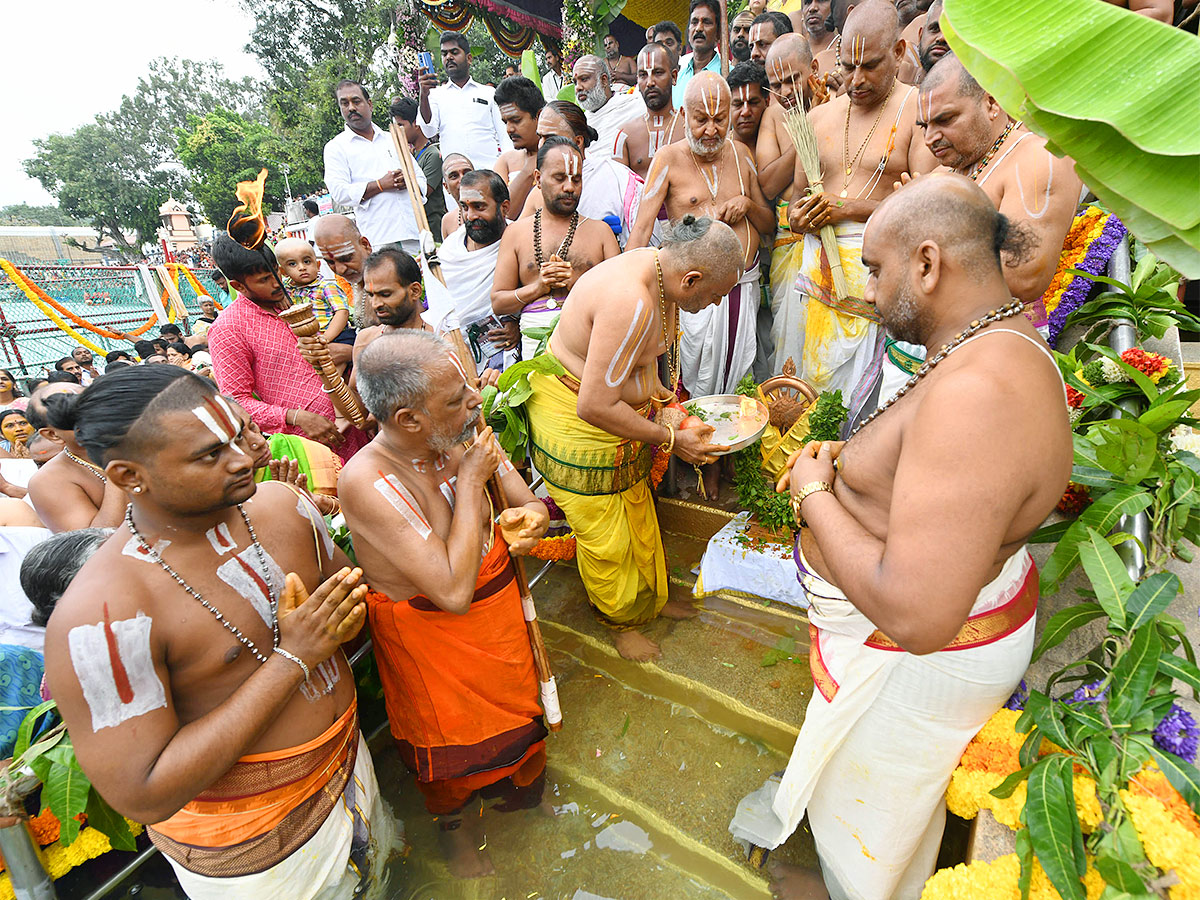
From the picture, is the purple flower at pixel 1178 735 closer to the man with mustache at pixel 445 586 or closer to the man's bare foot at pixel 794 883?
the man's bare foot at pixel 794 883

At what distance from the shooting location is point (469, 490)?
225 centimetres

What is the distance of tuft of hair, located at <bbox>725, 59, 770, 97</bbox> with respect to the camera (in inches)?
187

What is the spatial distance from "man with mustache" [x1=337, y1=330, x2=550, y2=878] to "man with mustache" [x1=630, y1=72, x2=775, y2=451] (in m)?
2.35

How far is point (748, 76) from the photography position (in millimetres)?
4750

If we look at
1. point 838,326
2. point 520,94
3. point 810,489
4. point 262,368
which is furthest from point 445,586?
point 520,94

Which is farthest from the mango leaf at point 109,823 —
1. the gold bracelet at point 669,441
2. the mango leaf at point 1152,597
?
the mango leaf at point 1152,597

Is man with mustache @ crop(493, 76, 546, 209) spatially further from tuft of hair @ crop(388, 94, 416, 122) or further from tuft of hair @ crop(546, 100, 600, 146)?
tuft of hair @ crop(388, 94, 416, 122)

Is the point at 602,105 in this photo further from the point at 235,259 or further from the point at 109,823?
the point at 109,823

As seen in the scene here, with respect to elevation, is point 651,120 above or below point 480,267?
above

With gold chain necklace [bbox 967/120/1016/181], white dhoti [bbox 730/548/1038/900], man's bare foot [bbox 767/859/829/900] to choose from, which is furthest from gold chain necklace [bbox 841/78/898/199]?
man's bare foot [bbox 767/859/829/900]

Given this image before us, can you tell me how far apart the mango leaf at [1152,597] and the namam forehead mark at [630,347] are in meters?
2.05

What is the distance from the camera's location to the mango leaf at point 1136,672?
153cm

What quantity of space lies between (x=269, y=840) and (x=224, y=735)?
19.3 inches

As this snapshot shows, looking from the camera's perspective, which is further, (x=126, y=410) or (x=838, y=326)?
(x=838, y=326)
